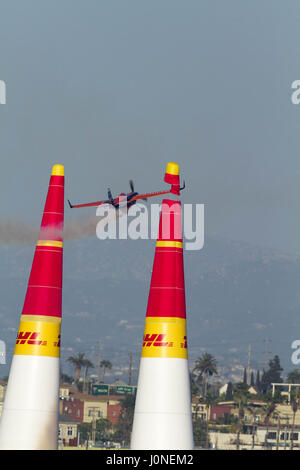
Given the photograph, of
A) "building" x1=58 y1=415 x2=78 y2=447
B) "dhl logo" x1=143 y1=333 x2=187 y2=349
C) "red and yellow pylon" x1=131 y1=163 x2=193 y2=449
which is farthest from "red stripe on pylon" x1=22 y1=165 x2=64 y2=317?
"building" x1=58 y1=415 x2=78 y2=447

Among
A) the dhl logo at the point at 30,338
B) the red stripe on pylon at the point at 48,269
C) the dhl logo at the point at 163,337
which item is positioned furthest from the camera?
the red stripe on pylon at the point at 48,269

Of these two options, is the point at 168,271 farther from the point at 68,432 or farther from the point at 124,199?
the point at 68,432

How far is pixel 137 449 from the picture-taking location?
1457 inches

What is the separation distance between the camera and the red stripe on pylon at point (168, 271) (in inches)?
1480

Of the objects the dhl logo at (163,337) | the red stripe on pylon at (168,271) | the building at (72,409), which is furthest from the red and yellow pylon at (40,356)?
the building at (72,409)

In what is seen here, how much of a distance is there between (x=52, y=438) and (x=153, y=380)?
165 inches

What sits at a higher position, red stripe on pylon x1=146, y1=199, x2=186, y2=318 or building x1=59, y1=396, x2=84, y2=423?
building x1=59, y1=396, x2=84, y2=423

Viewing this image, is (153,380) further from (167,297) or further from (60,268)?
(60,268)

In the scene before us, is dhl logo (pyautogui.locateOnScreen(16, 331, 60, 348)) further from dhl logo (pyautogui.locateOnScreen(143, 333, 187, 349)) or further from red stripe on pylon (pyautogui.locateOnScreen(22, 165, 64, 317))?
dhl logo (pyautogui.locateOnScreen(143, 333, 187, 349))

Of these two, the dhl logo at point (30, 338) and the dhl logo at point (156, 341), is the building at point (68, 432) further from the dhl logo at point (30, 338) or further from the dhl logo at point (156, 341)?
the dhl logo at point (156, 341)

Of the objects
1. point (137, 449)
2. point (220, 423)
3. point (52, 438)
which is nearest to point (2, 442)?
point (52, 438)

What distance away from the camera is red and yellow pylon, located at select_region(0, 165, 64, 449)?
3759 cm

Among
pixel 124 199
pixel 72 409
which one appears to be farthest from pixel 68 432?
pixel 124 199

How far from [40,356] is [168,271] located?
5439 mm
